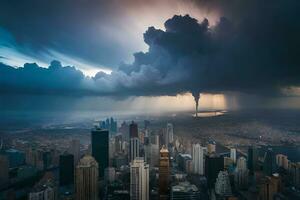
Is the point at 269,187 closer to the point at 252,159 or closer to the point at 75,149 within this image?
the point at 252,159

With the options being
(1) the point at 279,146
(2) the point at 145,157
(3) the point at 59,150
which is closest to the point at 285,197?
(1) the point at 279,146

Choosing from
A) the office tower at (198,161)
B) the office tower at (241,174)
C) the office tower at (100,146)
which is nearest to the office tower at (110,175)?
the office tower at (100,146)

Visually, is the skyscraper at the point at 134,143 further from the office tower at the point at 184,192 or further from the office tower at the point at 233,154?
the office tower at the point at 233,154

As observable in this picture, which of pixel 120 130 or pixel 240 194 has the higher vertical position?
pixel 120 130

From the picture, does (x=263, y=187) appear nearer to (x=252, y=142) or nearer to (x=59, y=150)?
(x=252, y=142)

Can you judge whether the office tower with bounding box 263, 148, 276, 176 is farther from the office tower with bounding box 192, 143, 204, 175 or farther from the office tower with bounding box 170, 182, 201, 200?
the office tower with bounding box 170, 182, 201, 200

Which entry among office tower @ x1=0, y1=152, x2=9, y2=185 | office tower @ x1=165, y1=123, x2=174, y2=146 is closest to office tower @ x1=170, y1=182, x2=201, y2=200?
office tower @ x1=165, y1=123, x2=174, y2=146

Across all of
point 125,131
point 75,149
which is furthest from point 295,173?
point 75,149
